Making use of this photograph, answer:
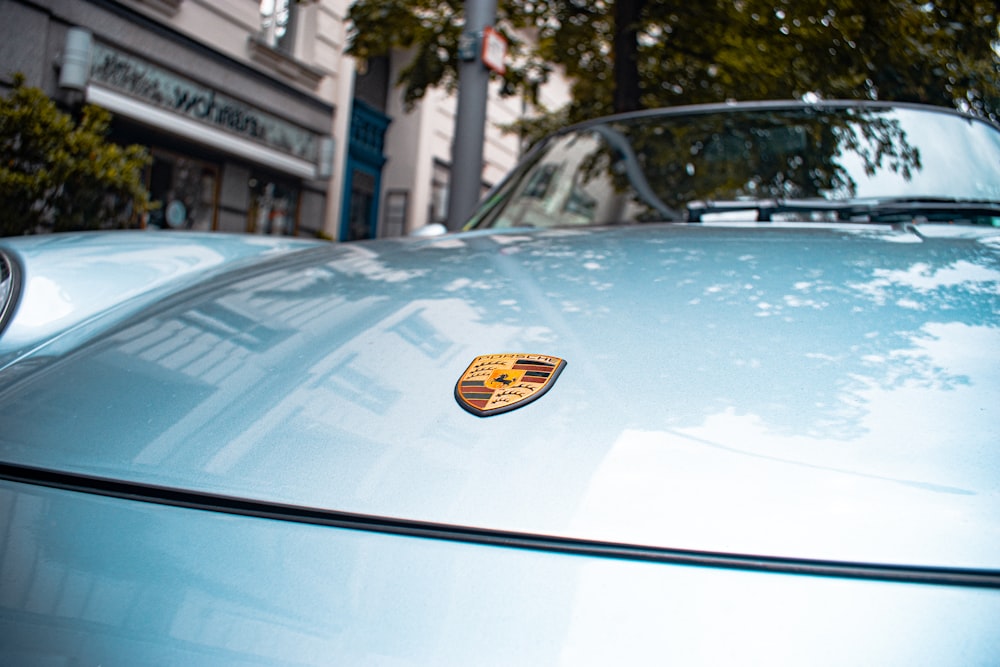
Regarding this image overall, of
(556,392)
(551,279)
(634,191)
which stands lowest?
(556,392)

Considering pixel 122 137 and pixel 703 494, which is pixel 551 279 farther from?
pixel 122 137

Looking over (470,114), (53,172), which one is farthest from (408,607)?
(470,114)

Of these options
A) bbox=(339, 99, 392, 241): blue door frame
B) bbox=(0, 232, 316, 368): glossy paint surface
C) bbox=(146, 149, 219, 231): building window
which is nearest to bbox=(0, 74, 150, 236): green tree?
bbox=(0, 232, 316, 368): glossy paint surface

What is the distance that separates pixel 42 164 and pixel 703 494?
3.75 metres

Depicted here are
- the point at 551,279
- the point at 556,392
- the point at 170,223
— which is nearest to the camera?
the point at 556,392

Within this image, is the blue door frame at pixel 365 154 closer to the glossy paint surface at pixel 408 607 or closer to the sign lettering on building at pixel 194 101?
the sign lettering on building at pixel 194 101

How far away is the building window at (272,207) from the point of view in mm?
9172

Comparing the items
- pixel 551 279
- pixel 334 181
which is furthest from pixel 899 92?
pixel 334 181

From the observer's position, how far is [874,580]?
2.06ft

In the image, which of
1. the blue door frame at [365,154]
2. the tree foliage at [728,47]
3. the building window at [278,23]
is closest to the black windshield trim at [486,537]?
the tree foliage at [728,47]

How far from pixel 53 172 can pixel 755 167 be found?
3077mm

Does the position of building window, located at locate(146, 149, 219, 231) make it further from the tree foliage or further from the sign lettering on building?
the tree foliage

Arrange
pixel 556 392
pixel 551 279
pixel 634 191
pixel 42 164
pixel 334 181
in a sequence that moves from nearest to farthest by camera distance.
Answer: pixel 556 392
pixel 551 279
pixel 634 191
pixel 42 164
pixel 334 181

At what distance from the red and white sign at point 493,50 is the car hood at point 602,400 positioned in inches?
139
